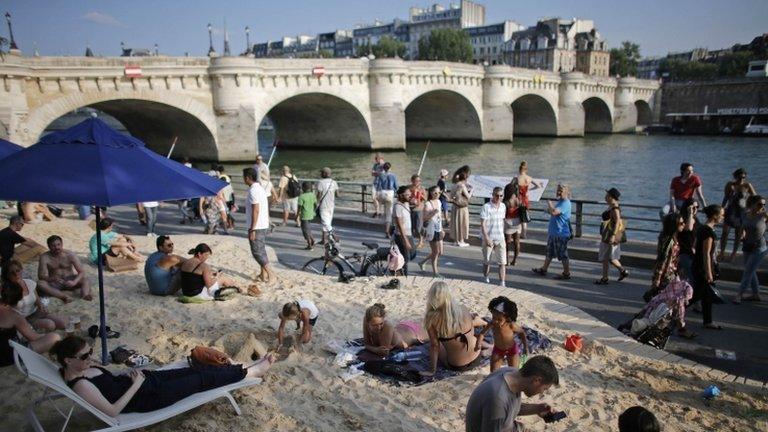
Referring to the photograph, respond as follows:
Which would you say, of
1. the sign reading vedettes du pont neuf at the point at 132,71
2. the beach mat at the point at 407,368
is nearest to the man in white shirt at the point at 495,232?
the beach mat at the point at 407,368

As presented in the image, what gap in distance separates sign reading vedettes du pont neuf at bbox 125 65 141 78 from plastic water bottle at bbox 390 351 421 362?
25466 mm

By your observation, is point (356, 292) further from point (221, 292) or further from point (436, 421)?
point (436, 421)

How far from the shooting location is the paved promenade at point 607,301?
19.4 feet

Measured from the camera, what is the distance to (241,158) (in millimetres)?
32688

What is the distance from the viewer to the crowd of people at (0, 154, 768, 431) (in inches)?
153

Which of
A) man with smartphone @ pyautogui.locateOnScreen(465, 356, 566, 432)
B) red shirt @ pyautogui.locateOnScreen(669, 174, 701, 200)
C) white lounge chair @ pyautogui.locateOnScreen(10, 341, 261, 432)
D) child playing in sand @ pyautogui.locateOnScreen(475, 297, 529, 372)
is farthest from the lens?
red shirt @ pyautogui.locateOnScreen(669, 174, 701, 200)

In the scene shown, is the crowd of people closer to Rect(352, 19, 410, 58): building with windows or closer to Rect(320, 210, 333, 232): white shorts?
Rect(320, 210, 333, 232): white shorts

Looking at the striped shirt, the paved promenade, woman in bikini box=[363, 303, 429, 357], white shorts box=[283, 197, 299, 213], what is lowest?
the paved promenade

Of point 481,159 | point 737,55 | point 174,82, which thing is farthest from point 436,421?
point 737,55

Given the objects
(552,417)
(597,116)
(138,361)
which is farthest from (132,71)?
(597,116)

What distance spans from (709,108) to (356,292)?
7178 cm

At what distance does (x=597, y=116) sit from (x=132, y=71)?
52941 mm

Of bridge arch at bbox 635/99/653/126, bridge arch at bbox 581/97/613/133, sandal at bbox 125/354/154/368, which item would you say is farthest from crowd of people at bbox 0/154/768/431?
bridge arch at bbox 635/99/653/126

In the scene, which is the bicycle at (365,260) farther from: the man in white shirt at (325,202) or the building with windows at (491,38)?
the building with windows at (491,38)
